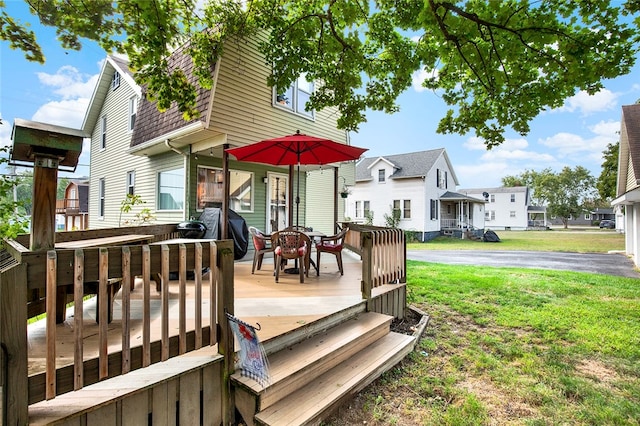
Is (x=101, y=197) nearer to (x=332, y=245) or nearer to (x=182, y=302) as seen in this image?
(x=332, y=245)

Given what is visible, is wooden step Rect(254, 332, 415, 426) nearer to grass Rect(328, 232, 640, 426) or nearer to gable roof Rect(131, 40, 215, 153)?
grass Rect(328, 232, 640, 426)

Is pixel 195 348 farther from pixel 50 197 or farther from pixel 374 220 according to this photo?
pixel 374 220

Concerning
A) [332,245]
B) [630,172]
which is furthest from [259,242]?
[630,172]

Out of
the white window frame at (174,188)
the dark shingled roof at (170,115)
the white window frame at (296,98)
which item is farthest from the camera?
the white window frame at (296,98)

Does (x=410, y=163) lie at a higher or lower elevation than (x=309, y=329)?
higher

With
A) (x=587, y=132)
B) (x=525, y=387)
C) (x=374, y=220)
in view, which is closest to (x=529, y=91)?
(x=525, y=387)

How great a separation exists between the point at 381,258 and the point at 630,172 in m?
13.0

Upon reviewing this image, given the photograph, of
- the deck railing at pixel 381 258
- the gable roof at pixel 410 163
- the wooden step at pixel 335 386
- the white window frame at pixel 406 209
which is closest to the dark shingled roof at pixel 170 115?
the deck railing at pixel 381 258

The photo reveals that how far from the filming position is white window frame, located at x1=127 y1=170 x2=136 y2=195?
10625mm

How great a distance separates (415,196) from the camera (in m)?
22.6

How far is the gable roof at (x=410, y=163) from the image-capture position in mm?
22841

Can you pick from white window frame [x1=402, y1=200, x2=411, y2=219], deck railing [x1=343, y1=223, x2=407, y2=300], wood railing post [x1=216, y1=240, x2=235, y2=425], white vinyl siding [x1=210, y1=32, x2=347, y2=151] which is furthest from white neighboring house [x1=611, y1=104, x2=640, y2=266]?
wood railing post [x1=216, y1=240, x2=235, y2=425]

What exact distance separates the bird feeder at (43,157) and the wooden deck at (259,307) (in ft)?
2.86

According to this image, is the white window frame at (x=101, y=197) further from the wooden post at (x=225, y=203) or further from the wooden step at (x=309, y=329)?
the wooden step at (x=309, y=329)
